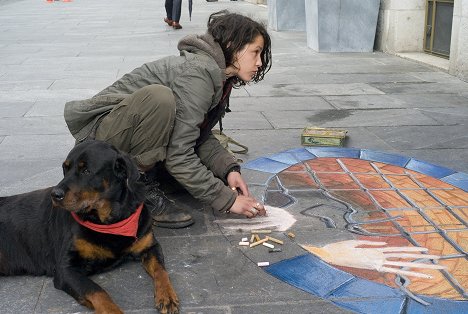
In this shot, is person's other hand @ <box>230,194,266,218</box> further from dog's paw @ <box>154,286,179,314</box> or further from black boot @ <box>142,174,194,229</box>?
dog's paw @ <box>154,286,179,314</box>

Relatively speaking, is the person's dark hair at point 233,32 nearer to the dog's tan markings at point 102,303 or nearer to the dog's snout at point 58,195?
the dog's snout at point 58,195

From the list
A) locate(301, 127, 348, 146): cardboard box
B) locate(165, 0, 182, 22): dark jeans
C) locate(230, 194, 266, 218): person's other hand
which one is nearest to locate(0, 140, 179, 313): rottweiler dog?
locate(230, 194, 266, 218): person's other hand

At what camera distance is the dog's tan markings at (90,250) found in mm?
3064

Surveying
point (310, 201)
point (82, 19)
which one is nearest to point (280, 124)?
point (310, 201)

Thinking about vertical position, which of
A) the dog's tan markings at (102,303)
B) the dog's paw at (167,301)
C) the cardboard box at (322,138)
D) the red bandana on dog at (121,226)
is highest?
the red bandana on dog at (121,226)

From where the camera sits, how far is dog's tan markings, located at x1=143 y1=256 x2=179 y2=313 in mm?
2891

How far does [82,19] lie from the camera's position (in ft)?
62.5

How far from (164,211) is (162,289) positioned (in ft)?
3.35

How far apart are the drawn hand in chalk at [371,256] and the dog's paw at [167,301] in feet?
3.10

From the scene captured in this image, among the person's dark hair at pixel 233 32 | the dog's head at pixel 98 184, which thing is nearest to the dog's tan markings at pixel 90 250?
the dog's head at pixel 98 184

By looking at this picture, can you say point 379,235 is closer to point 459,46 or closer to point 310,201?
point 310,201

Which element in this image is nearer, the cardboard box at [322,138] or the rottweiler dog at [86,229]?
the rottweiler dog at [86,229]

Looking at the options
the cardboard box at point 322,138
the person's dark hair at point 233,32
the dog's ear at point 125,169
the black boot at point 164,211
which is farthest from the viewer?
the cardboard box at point 322,138

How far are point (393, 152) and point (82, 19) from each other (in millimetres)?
A: 15673
